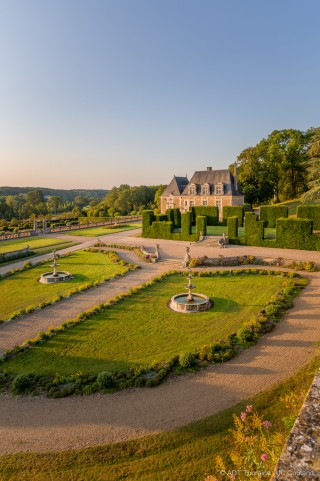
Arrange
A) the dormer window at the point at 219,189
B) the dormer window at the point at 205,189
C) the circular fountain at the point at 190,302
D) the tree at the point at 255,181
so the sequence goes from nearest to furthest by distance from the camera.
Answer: the circular fountain at the point at 190,302 → the dormer window at the point at 219,189 → the dormer window at the point at 205,189 → the tree at the point at 255,181

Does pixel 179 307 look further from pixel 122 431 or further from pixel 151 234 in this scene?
pixel 151 234

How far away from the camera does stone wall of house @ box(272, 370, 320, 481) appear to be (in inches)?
119

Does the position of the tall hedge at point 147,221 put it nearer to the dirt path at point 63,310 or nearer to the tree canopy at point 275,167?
the dirt path at point 63,310

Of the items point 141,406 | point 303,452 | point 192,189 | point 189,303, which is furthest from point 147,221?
point 303,452

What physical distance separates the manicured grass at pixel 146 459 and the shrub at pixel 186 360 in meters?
2.40

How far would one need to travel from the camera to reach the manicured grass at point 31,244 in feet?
109

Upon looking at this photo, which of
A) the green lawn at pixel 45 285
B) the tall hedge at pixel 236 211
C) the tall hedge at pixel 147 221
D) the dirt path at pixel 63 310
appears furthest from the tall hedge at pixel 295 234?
the tall hedge at pixel 147 221

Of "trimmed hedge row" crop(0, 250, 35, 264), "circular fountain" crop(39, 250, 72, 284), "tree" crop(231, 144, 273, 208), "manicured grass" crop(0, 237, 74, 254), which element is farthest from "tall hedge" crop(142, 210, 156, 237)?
"tree" crop(231, 144, 273, 208)

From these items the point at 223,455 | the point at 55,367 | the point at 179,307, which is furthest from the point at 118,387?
→ the point at 179,307

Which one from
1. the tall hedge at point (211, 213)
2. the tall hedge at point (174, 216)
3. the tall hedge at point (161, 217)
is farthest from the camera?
the tall hedge at point (211, 213)

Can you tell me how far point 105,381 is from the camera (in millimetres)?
9023

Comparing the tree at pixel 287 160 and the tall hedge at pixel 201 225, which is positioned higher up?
the tree at pixel 287 160

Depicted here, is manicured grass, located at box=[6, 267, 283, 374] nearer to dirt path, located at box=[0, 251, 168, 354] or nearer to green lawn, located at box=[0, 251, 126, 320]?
dirt path, located at box=[0, 251, 168, 354]

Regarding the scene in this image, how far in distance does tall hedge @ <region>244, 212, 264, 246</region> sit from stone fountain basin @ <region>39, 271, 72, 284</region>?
16.7 m
